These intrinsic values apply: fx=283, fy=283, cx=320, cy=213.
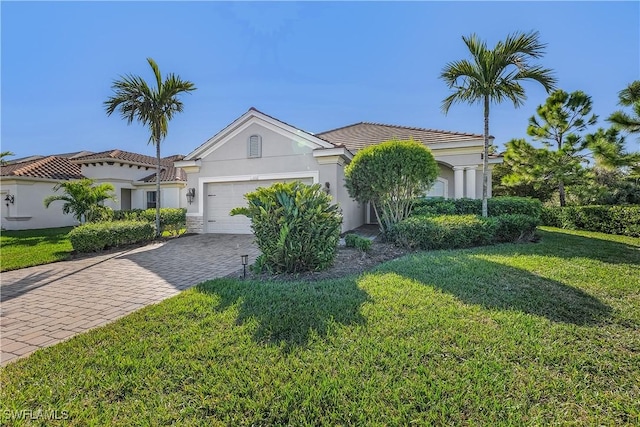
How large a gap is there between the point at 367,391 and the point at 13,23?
35.8 ft

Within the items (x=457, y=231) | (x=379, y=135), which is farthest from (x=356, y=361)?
(x=379, y=135)

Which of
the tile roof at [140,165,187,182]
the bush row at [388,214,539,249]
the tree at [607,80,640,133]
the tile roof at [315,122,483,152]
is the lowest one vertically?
the bush row at [388,214,539,249]

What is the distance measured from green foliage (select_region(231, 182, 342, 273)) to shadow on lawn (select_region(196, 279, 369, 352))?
865 mm

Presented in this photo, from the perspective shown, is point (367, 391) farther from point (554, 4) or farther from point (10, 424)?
point (554, 4)

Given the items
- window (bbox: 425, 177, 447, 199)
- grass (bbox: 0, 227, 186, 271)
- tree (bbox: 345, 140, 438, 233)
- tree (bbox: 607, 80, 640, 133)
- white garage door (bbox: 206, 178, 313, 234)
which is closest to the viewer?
grass (bbox: 0, 227, 186, 271)

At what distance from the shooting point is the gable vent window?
42.7ft

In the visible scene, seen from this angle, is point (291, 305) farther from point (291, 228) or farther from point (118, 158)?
point (118, 158)

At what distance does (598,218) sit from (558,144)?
6086mm

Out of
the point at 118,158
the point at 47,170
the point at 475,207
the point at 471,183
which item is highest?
the point at 118,158

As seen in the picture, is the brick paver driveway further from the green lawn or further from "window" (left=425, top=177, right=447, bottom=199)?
"window" (left=425, top=177, right=447, bottom=199)

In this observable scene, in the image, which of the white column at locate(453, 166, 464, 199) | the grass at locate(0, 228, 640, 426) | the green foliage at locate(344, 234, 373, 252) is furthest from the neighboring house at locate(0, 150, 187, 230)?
the white column at locate(453, 166, 464, 199)

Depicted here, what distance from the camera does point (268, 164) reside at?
12906 millimetres

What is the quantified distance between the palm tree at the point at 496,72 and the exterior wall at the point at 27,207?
2397 cm

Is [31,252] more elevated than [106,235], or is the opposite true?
[106,235]
